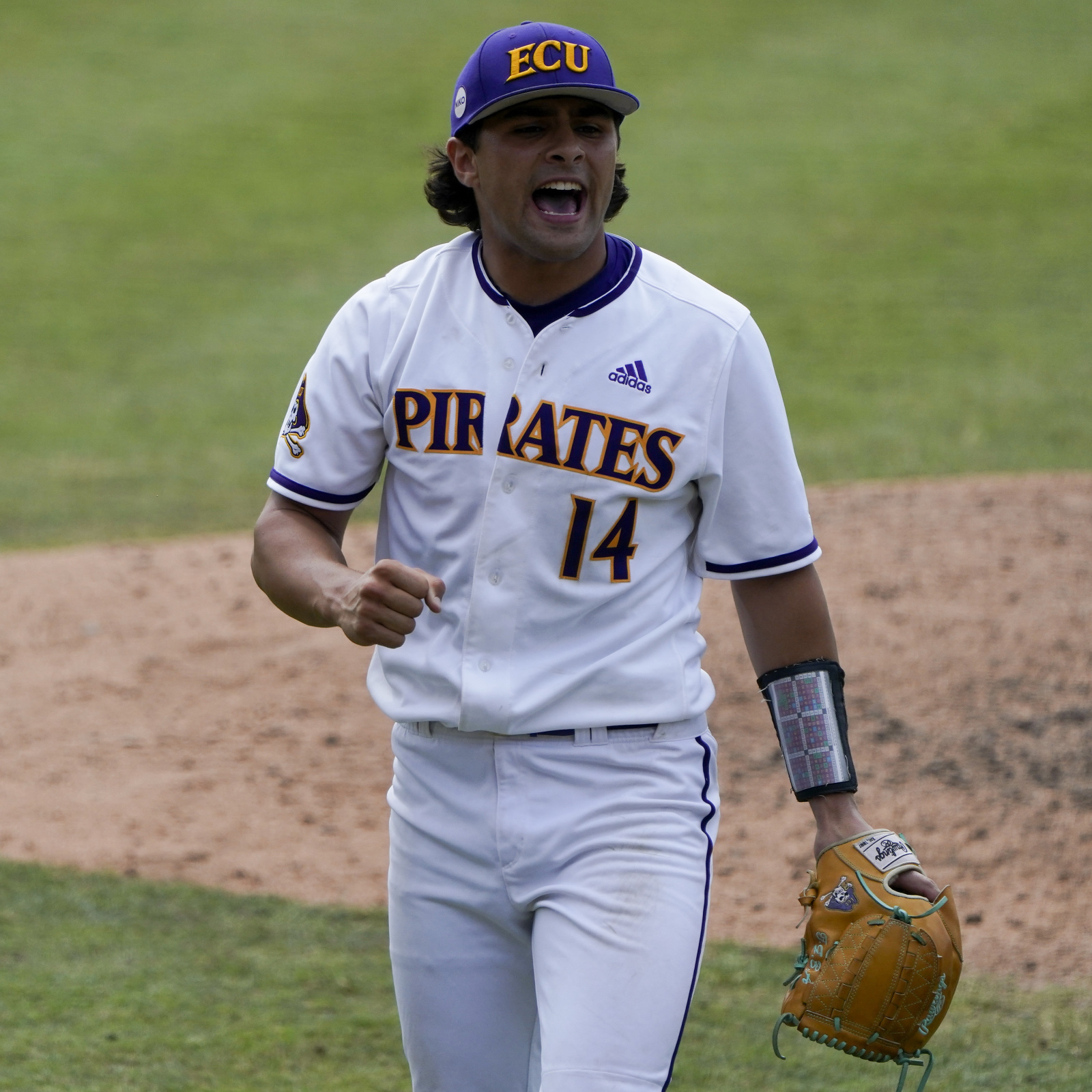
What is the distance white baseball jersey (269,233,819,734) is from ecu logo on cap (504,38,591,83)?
Answer: 1.17 feet

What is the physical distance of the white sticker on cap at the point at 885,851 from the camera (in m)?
2.67

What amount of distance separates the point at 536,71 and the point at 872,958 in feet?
5.01

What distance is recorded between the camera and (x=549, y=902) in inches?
102

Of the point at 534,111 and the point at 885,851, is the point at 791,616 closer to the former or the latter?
the point at 885,851

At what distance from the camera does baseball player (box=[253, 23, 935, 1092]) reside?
2.59 m

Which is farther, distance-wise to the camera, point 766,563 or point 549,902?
point 766,563

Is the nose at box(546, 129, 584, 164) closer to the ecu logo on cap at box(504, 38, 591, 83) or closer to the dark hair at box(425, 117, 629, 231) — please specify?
the ecu logo on cap at box(504, 38, 591, 83)

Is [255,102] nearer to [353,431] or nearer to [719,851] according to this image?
[719,851]

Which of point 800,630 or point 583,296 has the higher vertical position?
point 583,296

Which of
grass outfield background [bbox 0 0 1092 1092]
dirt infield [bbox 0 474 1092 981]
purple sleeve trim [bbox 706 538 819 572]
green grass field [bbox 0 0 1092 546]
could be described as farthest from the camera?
green grass field [bbox 0 0 1092 546]

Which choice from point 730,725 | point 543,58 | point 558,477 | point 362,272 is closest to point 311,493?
point 558,477

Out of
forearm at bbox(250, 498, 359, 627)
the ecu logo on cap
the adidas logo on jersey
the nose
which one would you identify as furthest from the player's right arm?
the ecu logo on cap

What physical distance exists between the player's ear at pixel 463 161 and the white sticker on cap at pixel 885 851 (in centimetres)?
130

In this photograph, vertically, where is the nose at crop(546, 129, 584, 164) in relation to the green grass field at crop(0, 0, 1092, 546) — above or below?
below
